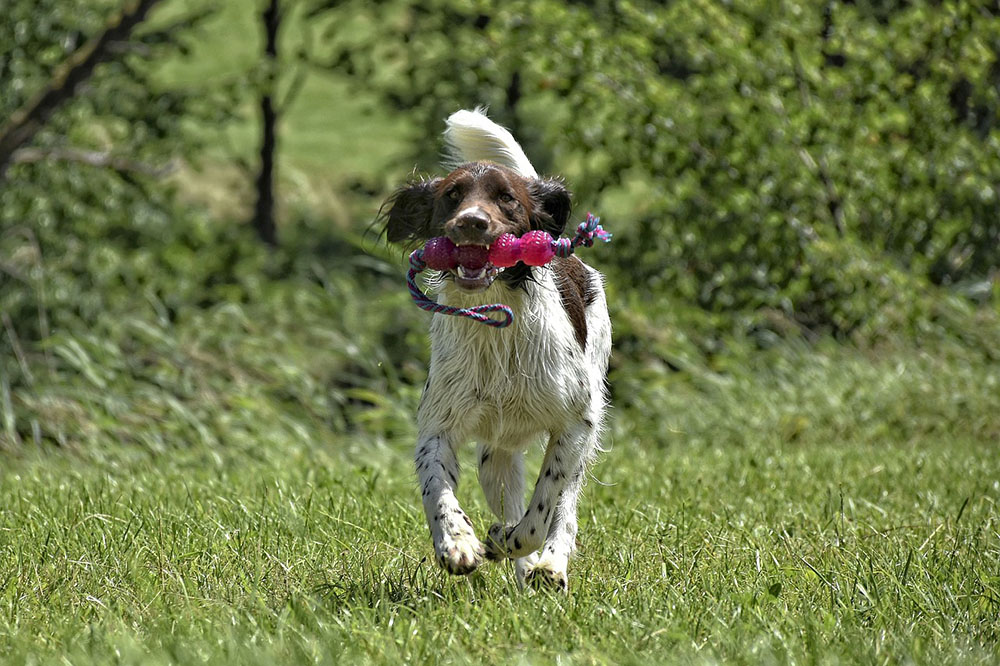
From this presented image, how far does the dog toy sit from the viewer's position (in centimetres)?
394

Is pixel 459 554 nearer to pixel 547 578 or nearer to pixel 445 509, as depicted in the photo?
pixel 445 509

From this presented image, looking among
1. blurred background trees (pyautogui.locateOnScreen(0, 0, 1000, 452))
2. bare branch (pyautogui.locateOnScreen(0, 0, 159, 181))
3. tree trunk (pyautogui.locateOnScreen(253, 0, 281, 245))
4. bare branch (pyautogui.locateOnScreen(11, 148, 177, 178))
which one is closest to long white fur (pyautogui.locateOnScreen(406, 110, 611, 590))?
blurred background trees (pyautogui.locateOnScreen(0, 0, 1000, 452))

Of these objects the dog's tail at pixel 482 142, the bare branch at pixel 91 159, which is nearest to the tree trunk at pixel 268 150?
the bare branch at pixel 91 159

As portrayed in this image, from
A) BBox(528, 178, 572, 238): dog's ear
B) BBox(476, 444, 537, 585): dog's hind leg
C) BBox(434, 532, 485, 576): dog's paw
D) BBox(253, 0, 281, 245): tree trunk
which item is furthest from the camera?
BBox(253, 0, 281, 245): tree trunk

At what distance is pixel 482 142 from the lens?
15.9 feet

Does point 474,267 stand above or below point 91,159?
above

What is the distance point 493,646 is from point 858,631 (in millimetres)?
933

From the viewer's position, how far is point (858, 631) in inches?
131

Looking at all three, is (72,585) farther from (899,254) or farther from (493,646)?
(899,254)

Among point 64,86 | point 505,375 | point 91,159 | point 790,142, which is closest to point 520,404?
point 505,375

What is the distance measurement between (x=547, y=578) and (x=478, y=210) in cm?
113

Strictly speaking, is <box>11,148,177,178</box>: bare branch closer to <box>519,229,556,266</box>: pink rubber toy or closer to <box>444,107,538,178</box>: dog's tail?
<box>444,107,538,178</box>: dog's tail

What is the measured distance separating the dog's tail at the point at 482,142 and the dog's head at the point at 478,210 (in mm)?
326

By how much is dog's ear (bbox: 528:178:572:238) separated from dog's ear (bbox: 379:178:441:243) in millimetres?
342
